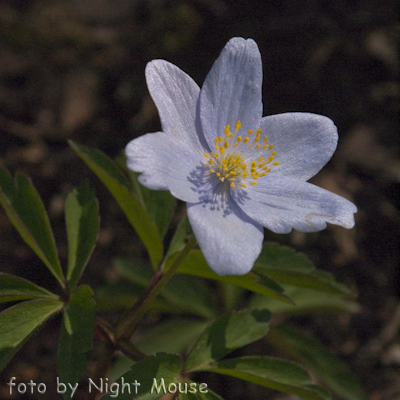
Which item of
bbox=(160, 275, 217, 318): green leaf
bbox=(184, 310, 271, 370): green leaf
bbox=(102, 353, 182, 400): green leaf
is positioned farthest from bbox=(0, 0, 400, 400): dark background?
bbox=(102, 353, 182, 400): green leaf

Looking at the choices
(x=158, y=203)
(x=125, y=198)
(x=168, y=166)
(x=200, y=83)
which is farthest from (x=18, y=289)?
(x=200, y=83)

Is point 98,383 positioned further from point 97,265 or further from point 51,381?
point 97,265

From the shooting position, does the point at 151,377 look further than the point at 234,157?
No

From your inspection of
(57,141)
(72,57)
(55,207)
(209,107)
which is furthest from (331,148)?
(72,57)

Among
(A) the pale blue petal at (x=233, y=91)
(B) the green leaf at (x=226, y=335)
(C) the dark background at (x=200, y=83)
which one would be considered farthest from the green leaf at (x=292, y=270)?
(C) the dark background at (x=200, y=83)

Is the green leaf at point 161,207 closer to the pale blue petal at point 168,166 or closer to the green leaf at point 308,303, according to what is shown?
the pale blue petal at point 168,166

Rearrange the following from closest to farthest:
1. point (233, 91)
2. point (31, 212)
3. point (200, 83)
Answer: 1. point (233, 91)
2. point (31, 212)
3. point (200, 83)

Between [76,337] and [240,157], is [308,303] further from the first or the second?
[76,337]
